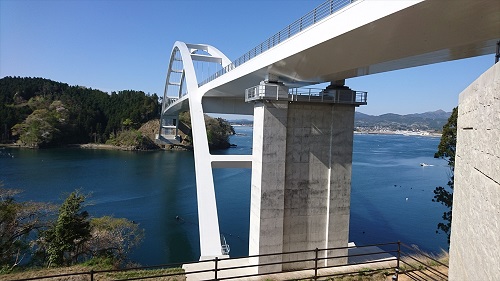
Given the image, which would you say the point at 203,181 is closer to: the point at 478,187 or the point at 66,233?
the point at 66,233

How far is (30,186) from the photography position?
1025 inches

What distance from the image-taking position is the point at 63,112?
61406 millimetres

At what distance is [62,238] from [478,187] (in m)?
11.3

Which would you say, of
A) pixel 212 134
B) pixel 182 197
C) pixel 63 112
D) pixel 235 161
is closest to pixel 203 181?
pixel 235 161

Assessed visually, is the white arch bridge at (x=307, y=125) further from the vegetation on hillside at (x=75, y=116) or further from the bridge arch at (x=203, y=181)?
the vegetation on hillside at (x=75, y=116)

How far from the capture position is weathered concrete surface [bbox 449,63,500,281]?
Result: 9.71ft

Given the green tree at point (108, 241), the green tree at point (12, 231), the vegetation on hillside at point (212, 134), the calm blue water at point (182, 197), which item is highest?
the vegetation on hillside at point (212, 134)

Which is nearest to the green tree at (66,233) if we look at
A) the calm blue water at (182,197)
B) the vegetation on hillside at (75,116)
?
the calm blue water at (182,197)

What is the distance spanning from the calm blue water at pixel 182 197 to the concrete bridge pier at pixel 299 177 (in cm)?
655

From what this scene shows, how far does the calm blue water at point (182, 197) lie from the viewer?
685 inches

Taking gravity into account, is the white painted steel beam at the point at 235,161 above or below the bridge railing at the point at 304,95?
below

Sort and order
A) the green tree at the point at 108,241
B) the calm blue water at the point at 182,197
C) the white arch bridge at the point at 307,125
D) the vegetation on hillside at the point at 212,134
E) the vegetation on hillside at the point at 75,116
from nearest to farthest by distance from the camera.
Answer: the white arch bridge at the point at 307,125
the green tree at the point at 108,241
the calm blue water at the point at 182,197
the vegetation on hillside at the point at 75,116
the vegetation on hillside at the point at 212,134

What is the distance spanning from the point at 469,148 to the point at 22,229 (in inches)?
539

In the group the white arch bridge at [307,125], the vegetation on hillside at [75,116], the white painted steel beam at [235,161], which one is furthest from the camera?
the vegetation on hillside at [75,116]
